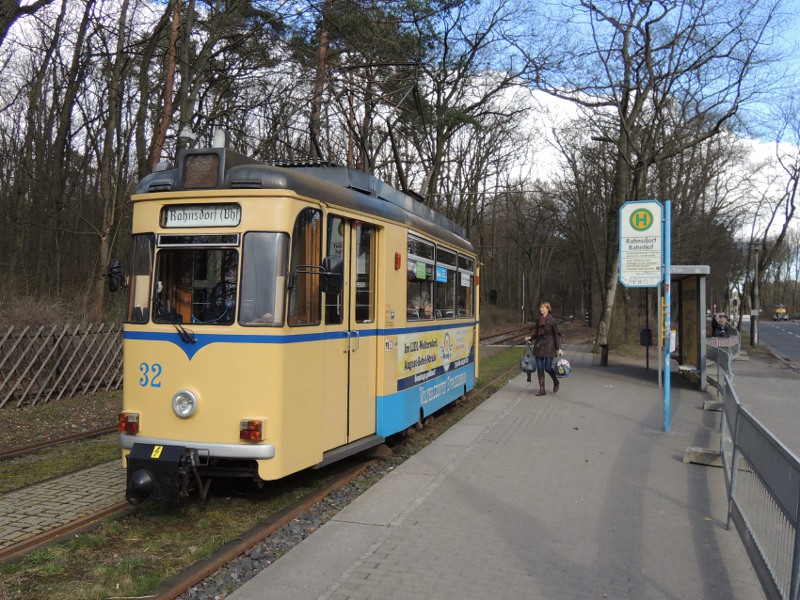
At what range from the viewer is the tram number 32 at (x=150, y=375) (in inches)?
220

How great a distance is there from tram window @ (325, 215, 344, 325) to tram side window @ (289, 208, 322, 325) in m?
0.18

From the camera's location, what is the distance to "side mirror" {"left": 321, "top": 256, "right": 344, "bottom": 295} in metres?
5.59

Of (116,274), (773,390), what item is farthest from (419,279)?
(773,390)

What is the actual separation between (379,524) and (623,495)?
2511 mm

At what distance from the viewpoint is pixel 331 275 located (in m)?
5.69

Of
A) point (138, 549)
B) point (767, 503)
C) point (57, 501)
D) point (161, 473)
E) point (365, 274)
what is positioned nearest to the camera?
point (767, 503)

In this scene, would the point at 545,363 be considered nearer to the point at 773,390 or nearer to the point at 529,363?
the point at 529,363

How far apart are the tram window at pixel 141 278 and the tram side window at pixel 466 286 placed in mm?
5598

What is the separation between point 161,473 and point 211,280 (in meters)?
1.60

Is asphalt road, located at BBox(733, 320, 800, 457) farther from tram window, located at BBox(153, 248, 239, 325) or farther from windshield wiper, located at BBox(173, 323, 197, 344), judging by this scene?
windshield wiper, located at BBox(173, 323, 197, 344)

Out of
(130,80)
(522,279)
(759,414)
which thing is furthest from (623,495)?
(522,279)

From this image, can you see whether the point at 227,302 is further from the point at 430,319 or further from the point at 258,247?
the point at 430,319

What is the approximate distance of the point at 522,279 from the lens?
5628 cm

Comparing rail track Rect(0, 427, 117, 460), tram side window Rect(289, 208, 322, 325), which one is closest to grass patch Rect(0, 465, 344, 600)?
tram side window Rect(289, 208, 322, 325)
